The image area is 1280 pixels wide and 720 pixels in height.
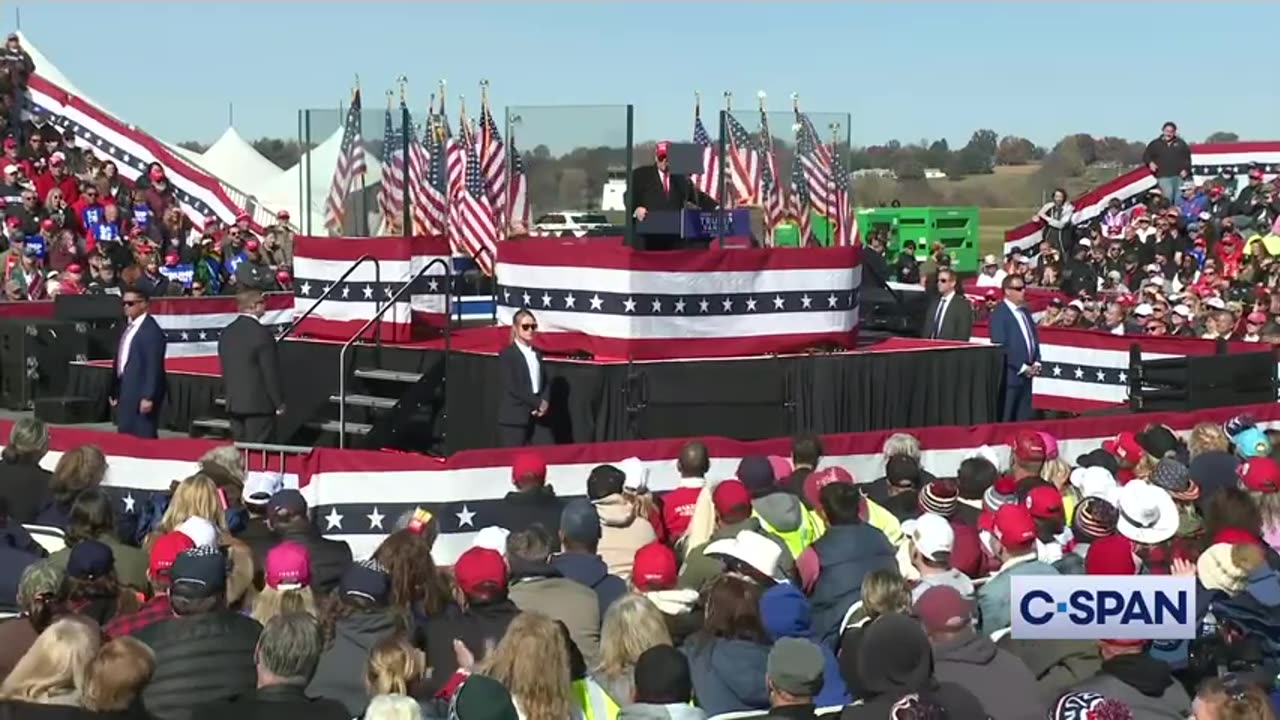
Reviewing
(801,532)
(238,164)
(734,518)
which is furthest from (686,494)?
(238,164)

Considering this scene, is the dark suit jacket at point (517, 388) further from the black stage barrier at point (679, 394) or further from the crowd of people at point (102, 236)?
the crowd of people at point (102, 236)

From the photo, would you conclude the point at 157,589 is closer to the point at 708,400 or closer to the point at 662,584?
the point at 662,584

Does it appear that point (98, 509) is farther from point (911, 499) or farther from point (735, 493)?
point (911, 499)

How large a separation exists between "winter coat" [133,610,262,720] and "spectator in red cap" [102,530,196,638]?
11.1 inches

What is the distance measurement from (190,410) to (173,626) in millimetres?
11988

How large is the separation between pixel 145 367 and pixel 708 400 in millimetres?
4812

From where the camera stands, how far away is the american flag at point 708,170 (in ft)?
55.9

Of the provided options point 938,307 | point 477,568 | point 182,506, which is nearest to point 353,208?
point 938,307

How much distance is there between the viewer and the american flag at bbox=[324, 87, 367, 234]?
18.5 metres

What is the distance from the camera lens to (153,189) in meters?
29.4

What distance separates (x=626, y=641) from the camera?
23.6 ft

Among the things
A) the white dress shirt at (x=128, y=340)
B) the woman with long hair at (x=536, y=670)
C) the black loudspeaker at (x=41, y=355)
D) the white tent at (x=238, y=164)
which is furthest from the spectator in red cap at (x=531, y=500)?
the white tent at (x=238, y=164)

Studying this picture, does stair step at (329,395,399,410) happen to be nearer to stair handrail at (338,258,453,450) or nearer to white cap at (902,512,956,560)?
stair handrail at (338,258,453,450)

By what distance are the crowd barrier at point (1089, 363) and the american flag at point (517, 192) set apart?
220 inches
